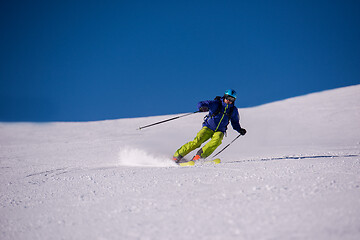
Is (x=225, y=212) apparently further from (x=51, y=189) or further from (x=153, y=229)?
(x=51, y=189)

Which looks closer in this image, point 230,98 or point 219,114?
point 230,98

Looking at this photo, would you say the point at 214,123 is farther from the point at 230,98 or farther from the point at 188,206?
the point at 188,206

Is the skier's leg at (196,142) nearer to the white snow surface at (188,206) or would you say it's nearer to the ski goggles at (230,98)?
the ski goggles at (230,98)

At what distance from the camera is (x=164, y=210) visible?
249cm

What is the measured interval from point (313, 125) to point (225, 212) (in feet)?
51.2

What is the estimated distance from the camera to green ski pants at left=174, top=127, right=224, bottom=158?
265 inches

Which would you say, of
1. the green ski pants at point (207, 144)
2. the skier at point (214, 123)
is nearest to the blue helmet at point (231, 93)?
the skier at point (214, 123)

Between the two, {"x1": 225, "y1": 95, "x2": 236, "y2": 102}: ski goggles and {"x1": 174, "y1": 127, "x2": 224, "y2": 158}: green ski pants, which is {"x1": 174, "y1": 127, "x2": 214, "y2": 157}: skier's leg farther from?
{"x1": 225, "y1": 95, "x2": 236, "y2": 102}: ski goggles

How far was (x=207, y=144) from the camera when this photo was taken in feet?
22.4

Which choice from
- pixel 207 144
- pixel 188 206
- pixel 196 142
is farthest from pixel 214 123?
pixel 188 206

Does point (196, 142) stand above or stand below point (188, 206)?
above

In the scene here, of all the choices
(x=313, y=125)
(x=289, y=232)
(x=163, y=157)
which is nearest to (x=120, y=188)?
(x=289, y=232)

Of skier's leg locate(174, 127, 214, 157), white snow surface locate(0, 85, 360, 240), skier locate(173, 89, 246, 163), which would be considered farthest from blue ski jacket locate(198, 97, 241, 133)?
white snow surface locate(0, 85, 360, 240)

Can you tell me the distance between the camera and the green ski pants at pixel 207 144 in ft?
22.1
